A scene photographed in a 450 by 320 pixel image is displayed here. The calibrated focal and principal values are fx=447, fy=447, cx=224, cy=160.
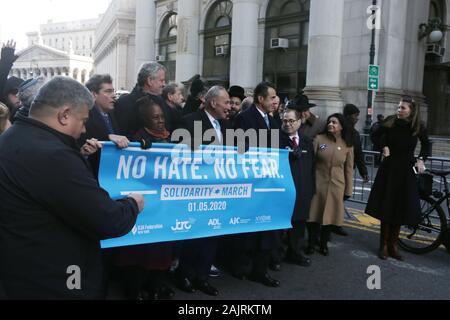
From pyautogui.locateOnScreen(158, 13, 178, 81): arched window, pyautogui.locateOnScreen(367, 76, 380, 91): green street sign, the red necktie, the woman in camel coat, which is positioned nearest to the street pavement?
the woman in camel coat

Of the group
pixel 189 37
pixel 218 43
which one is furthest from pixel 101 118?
pixel 189 37

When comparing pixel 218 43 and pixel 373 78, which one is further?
pixel 218 43

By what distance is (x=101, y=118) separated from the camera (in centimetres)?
407

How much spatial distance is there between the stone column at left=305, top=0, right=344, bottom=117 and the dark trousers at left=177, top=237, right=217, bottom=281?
12891 millimetres

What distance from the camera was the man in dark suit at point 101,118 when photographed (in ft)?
12.4

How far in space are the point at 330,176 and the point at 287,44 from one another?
16.5m

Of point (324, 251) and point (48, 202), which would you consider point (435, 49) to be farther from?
point (48, 202)

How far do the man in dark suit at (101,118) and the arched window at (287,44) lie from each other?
56.1ft

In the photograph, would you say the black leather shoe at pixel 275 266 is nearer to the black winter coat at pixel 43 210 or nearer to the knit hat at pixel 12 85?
the black winter coat at pixel 43 210

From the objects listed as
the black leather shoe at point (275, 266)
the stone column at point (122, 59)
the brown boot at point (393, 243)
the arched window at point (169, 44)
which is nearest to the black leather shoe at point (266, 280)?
the black leather shoe at point (275, 266)

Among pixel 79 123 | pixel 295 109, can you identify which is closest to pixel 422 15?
pixel 295 109

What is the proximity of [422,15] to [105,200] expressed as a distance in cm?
1918

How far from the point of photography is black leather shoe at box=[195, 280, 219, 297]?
14.1 ft
